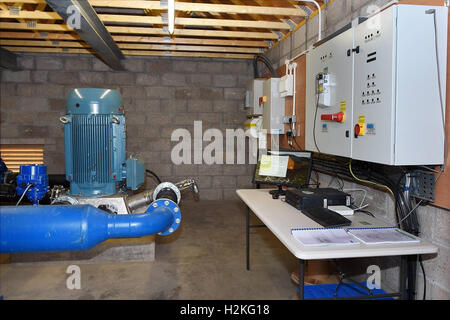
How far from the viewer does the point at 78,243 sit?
815mm

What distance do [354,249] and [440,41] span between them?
102 cm

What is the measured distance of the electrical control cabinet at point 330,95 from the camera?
6.13ft

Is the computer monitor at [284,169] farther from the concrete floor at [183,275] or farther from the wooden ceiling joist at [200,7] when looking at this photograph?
the wooden ceiling joist at [200,7]

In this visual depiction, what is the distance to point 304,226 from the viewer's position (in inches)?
68.7

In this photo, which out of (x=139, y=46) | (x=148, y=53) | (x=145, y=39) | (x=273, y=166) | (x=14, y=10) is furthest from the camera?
(x=148, y=53)

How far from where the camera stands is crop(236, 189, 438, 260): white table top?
1389 mm

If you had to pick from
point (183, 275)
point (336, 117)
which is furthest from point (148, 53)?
point (336, 117)

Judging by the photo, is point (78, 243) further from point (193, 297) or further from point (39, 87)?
point (39, 87)

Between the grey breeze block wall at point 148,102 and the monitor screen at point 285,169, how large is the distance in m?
2.54

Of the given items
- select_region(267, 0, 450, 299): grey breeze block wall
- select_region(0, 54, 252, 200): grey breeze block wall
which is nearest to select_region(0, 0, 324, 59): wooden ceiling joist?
select_region(0, 54, 252, 200): grey breeze block wall

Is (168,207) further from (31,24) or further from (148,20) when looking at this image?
(31,24)

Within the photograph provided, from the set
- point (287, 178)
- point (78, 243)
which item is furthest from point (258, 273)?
point (78, 243)

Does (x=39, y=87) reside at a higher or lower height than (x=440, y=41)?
higher

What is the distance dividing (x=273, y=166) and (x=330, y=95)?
2.56ft
